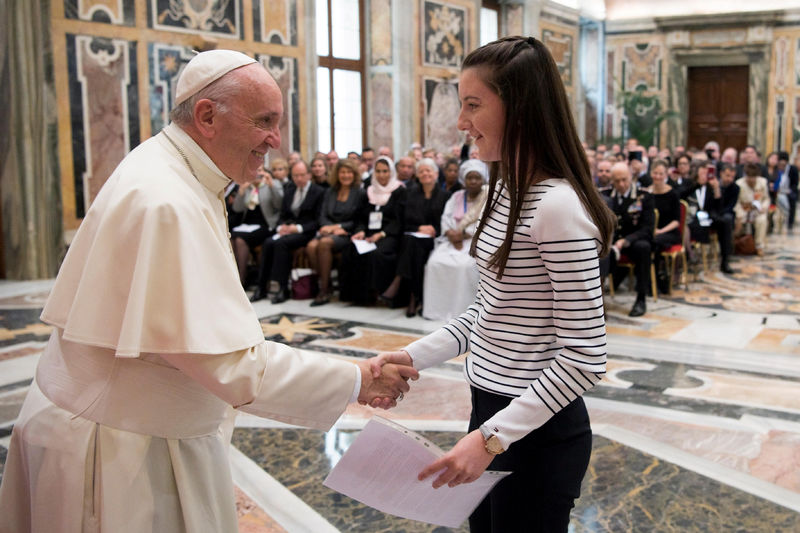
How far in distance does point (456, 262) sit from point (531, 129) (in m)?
5.51

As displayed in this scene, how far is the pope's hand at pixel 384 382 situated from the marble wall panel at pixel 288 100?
9.70 metres

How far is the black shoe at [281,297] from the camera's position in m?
7.92

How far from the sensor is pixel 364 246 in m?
7.83

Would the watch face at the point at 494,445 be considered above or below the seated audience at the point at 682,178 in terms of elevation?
below

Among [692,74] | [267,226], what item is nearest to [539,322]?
[267,226]

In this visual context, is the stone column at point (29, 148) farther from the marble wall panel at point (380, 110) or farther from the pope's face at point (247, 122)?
the pope's face at point (247, 122)

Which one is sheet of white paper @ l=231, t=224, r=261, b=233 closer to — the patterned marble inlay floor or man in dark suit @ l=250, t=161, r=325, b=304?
man in dark suit @ l=250, t=161, r=325, b=304

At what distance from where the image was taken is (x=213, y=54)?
1.71 metres

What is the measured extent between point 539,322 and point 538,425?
206 mm

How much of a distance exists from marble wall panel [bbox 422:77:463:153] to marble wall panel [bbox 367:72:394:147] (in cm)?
78

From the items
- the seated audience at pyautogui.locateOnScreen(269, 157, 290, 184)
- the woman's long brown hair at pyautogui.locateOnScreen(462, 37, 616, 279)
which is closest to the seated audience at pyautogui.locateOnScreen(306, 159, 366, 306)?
the seated audience at pyautogui.locateOnScreen(269, 157, 290, 184)

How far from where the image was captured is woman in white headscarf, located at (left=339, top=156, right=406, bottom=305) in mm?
7684

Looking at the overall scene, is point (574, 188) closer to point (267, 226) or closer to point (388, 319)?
point (388, 319)

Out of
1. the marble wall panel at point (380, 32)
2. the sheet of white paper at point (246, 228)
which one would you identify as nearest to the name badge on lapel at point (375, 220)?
the sheet of white paper at point (246, 228)
